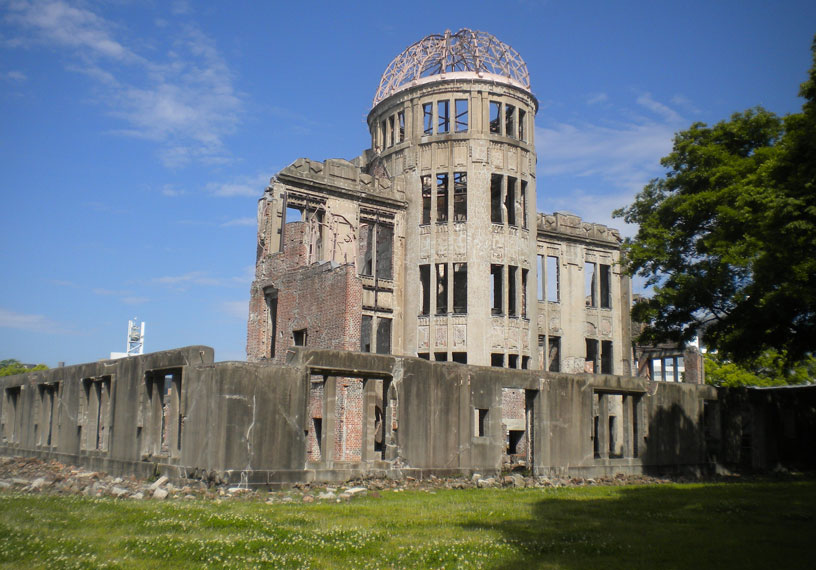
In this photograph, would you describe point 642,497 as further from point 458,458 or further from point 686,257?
point 686,257

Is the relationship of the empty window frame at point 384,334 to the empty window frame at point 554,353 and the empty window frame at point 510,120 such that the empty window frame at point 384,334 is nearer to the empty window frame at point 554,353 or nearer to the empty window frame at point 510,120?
the empty window frame at point 554,353

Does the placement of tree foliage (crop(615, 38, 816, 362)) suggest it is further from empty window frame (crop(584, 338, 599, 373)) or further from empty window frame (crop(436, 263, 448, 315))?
empty window frame (crop(584, 338, 599, 373))

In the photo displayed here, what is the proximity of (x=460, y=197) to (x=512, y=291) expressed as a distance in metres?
4.88

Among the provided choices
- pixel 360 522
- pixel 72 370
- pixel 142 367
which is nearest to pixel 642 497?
pixel 360 522

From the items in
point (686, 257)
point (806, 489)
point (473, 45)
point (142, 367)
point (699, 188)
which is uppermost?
point (473, 45)

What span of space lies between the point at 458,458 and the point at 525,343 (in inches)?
600

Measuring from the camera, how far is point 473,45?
32438mm

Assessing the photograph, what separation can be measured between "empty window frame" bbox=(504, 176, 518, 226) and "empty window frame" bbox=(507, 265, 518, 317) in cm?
200

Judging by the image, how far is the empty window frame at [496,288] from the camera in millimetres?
31453

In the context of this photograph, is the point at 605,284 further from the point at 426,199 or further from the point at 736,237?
the point at 736,237

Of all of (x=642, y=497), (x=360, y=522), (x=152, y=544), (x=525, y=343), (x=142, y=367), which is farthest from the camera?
(x=525, y=343)

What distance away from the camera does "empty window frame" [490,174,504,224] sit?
A: 3219 centimetres

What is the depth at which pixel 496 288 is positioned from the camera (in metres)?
33.6

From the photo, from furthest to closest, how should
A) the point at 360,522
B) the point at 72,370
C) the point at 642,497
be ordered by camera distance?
the point at 72,370 < the point at 642,497 < the point at 360,522
